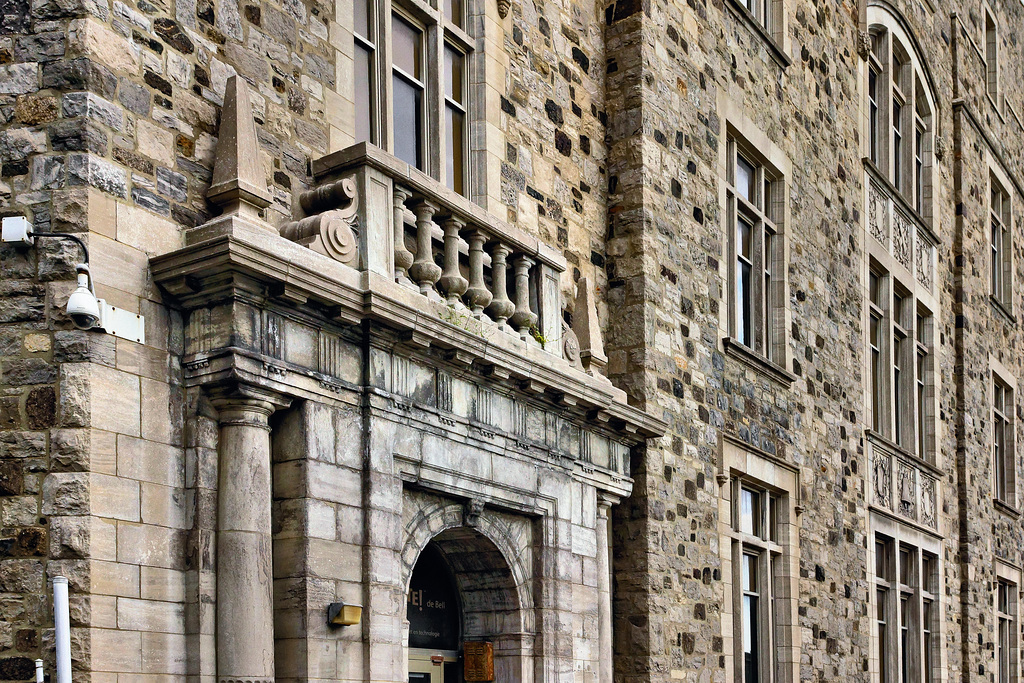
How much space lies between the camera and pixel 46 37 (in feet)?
24.1

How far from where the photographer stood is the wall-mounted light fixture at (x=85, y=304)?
6887mm

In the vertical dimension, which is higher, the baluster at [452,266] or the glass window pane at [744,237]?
the glass window pane at [744,237]

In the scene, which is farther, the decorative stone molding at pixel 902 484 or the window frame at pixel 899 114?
the window frame at pixel 899 114

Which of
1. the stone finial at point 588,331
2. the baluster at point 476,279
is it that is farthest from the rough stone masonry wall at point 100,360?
the stone finial at point 588,331

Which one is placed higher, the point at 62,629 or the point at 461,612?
the point at 62,629

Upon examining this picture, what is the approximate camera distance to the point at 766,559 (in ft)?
47.3

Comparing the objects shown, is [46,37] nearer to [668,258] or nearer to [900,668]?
[668,258]

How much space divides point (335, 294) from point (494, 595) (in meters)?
2.97

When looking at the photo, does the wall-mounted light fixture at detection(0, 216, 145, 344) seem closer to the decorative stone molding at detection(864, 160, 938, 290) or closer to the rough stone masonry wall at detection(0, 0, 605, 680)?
the rough stone masonry wall at detection(0, 0, 605, 680)

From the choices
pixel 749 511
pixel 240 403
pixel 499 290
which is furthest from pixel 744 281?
pixel 240 403

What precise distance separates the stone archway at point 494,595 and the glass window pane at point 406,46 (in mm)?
3340

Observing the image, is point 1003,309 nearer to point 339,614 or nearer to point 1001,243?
point 1001,243

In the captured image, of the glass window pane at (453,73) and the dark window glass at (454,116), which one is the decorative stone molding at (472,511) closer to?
the dark window glass at (454,116)

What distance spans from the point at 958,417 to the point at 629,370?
1121cm
